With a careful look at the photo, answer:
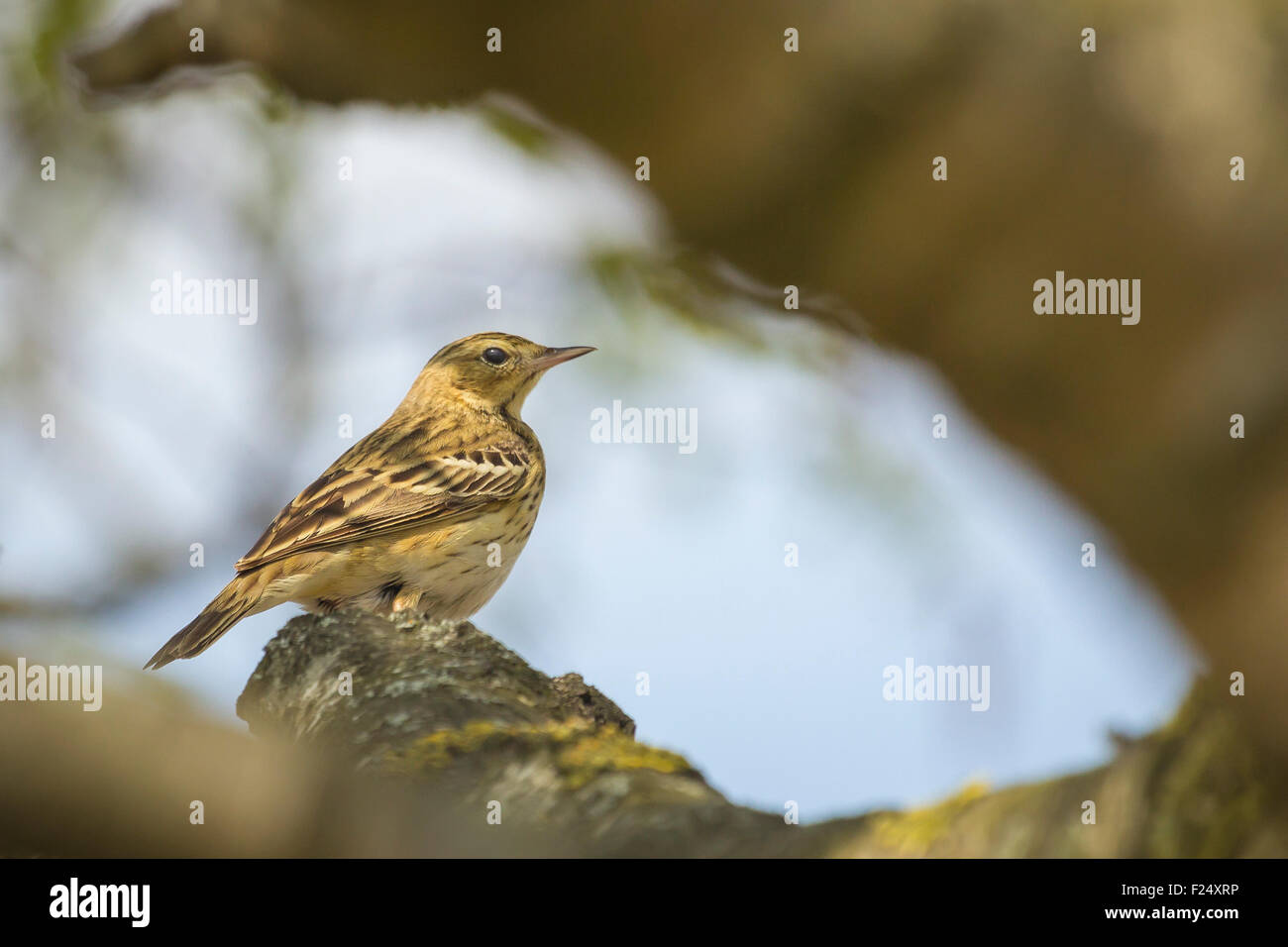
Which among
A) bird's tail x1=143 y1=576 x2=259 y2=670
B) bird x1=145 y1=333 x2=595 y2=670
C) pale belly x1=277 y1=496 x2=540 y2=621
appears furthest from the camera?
pale belly x1=277 y1=496 x2=540 y2=621

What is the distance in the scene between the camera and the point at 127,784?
2166mm

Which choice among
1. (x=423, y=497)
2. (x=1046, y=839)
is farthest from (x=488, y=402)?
(x=1046, y=839)

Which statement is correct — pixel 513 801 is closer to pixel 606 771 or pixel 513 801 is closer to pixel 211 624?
pixel 606 771

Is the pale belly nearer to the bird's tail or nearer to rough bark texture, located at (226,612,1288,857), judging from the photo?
the bird's tail

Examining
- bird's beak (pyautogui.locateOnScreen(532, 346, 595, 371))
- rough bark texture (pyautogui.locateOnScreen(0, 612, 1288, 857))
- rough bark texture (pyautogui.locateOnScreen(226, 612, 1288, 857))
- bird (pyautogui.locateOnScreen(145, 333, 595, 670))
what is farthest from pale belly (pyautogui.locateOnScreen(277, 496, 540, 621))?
rough bark texture (pyautogui.locateOnScreen(0, 612, 1288, 857))

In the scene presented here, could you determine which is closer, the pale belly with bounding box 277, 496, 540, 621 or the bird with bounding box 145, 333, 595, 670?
the bird with bounding box 145, 333, 595, 670

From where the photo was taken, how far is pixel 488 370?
7.05 metres

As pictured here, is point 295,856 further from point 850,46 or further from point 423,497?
point 423,497

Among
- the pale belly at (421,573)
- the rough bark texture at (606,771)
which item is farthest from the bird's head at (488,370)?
the rough bark texture at (606,771)

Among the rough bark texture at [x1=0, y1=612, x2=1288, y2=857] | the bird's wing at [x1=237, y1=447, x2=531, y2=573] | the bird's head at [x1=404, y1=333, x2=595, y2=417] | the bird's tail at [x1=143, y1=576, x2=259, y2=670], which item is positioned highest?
the bird's head at [x1=404, y1=333, x2=595, y2=417]

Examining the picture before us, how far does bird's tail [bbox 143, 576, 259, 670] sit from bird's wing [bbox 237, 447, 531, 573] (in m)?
0.13

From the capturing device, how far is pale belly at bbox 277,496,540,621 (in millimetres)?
5570

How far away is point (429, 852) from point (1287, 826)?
1514mm

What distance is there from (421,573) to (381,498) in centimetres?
42
